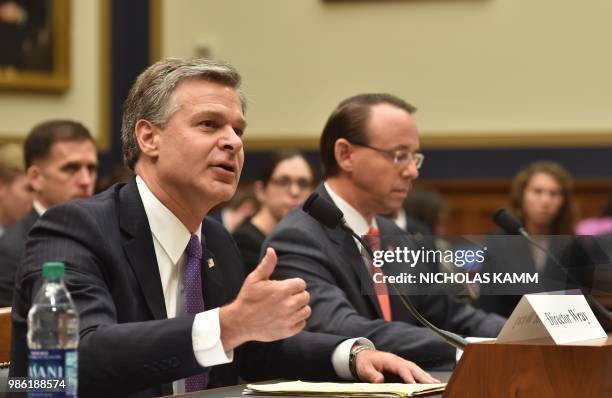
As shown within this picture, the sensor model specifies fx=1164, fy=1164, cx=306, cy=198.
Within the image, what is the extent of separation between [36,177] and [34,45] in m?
4.71

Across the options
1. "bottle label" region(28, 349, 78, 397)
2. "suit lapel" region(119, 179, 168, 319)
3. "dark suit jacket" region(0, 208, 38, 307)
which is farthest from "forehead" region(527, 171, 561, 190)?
"bottle label" region(28, 349, 78, 397)

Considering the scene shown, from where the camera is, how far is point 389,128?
4480mm

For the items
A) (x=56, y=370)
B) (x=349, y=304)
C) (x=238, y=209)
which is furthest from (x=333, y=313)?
(x=238, y=209)

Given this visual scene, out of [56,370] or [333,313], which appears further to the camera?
[333,313]

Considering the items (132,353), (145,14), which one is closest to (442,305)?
(132,353)

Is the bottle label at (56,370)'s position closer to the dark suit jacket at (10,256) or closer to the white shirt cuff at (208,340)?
the white shirt cuff at (208,340)

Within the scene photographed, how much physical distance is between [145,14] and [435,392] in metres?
8.18

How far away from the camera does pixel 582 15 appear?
9.48 metres

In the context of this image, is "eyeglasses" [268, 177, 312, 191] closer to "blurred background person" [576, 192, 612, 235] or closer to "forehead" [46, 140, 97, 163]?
"forehead" [46, 140, 97, 163]

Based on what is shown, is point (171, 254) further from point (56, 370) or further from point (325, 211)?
point (56, 370)

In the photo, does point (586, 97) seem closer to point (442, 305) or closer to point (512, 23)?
point (512, 23)

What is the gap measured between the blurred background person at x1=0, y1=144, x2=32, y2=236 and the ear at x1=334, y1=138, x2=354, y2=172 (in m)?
2.98

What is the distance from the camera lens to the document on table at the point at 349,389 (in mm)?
2580

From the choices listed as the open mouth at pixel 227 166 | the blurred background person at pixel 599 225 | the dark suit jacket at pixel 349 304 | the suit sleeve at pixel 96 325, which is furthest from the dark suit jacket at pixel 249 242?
the suit sleeve at pixel 96 325
